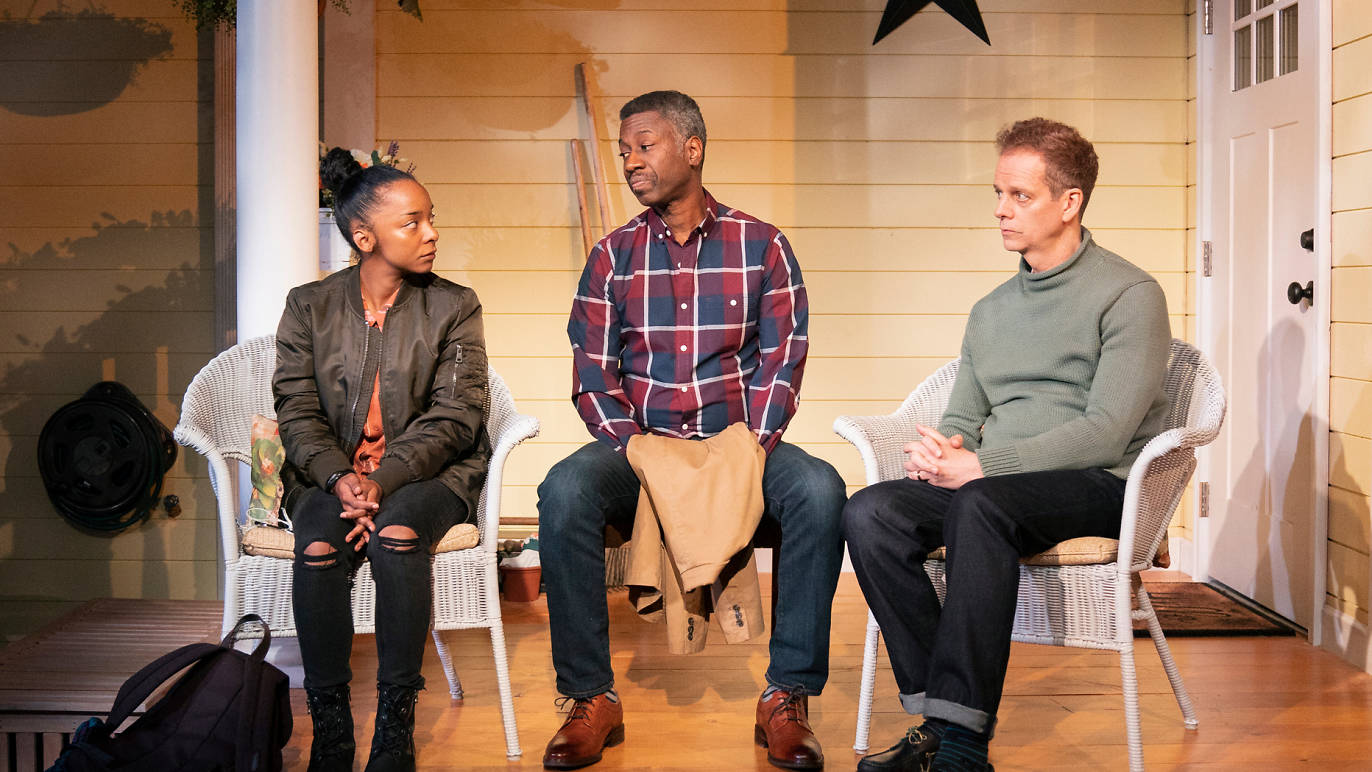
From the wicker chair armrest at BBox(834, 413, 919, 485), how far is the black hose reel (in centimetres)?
269

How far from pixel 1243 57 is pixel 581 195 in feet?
7.02

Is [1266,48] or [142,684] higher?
[1266,48]

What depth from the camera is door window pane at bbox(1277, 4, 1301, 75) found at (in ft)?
11.1

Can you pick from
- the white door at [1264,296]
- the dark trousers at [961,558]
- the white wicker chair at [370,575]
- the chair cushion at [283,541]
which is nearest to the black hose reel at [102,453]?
the white wicker chair at [370,575]

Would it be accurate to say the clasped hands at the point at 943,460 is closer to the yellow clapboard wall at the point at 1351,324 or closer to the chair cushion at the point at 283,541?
the chair cushion at the point at 283,541

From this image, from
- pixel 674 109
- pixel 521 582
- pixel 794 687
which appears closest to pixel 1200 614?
pixel 794 687

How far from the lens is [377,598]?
233cm

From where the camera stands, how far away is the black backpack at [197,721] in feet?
6.56

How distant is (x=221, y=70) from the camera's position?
4.11 metres

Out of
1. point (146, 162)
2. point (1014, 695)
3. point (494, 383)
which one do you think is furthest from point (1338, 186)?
point (146, 162)

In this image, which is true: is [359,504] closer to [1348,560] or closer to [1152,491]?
[1152,491]

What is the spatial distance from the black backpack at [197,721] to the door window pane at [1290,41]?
3074 millimetres

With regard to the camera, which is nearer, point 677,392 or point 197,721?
point 197,721

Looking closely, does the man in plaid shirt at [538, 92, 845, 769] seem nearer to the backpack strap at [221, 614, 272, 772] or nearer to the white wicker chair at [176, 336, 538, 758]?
the white wicker chair at [176, 336, 538, 758]
